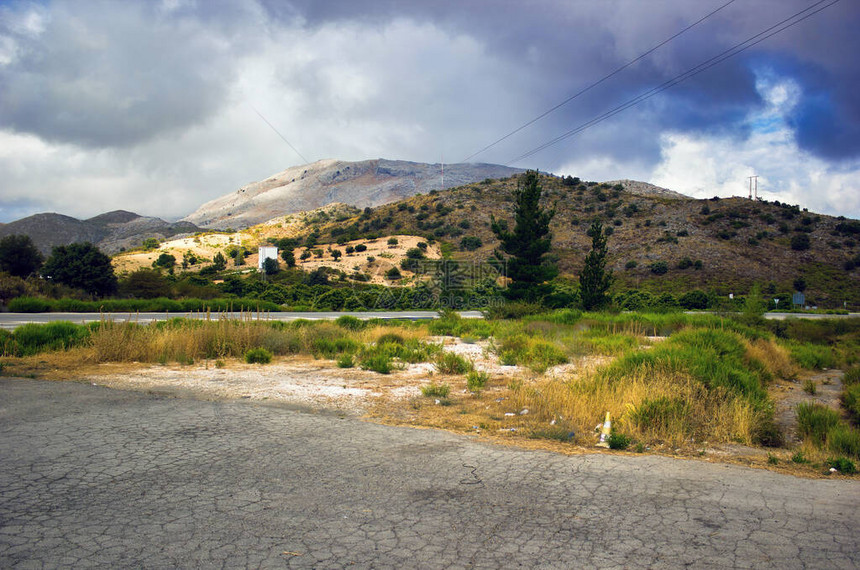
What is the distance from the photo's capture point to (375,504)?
4.49 m

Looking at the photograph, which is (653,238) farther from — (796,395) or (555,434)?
(555,434)

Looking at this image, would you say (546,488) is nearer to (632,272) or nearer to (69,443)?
(69,443)

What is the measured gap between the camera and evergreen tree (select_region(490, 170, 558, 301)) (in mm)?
34094

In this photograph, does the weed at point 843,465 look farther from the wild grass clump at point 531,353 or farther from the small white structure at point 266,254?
the small white structure at point 266,254

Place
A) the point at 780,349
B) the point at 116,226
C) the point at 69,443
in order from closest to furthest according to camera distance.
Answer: the point at 69,443, the point at 780,349, the point at 116,226

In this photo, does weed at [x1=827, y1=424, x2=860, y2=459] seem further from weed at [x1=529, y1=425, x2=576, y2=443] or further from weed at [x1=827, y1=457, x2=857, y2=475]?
weed at [x1=529, y1=425, x2=576, y2=443]

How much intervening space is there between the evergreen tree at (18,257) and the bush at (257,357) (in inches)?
1584

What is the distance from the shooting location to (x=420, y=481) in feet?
16.8

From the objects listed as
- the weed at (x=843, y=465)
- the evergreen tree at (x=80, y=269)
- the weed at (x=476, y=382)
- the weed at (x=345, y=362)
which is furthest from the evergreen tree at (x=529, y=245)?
the evergreen tree at (x=80, y=269)

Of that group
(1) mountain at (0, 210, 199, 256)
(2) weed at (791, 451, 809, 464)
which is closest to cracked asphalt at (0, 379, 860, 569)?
(2) weed at (791, 451, 809, 464)

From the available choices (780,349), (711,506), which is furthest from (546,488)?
(780,349)

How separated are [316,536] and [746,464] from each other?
5.24 m

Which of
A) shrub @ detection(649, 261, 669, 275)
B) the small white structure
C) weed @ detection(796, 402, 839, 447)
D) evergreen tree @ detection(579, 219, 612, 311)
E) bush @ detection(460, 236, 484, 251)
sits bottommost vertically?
weed @ detection(796, 402, 839, 447)

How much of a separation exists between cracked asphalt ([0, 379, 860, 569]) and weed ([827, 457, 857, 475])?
391mm
